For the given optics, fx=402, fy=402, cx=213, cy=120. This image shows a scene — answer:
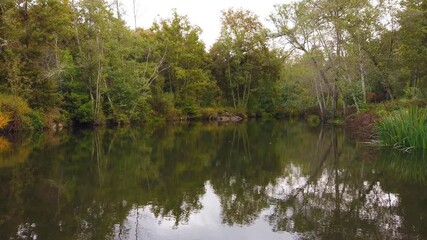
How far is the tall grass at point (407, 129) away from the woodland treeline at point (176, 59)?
7.20m

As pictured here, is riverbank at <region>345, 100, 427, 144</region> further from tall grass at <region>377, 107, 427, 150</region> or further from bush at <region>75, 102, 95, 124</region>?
bush at <region>75, 102, 95, 124</region>

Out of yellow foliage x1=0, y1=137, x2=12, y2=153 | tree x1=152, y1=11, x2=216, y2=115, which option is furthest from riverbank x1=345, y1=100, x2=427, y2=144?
tree x1=152, y1=11, x2=216, y2=115

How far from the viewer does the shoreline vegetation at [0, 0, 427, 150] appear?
21.7m

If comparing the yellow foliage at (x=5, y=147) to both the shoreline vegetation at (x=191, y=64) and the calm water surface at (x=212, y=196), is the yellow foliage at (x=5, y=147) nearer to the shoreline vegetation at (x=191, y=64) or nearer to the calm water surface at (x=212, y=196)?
Result: the calm water surface at (x=212, y=196)

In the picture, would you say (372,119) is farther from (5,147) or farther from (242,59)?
(242,59)

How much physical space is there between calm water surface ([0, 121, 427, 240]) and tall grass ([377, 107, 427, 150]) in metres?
0.74

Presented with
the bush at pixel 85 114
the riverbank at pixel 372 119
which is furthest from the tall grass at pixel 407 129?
the bush at pixel 85 114

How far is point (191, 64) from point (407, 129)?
A: 2971 cm

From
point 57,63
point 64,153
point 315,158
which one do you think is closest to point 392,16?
point 315,158

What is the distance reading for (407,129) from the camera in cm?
1340

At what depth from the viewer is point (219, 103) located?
4653 cm

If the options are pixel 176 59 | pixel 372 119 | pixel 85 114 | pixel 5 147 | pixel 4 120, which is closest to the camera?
pixel 5 147

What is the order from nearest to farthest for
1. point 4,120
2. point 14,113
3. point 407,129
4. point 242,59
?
point 407,129
point 4,120
point 14,113
point 242,59

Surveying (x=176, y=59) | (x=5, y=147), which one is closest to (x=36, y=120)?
(x=5, y=147)
